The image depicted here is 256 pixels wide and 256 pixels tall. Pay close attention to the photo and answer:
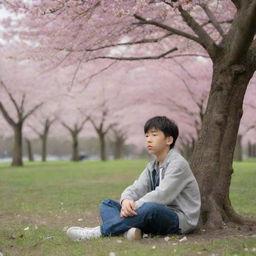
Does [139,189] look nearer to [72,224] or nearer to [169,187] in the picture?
[169,187]

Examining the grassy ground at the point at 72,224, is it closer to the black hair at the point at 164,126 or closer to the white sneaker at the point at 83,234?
the white sneaker at the point at 83,234

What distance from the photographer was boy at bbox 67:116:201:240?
4.86 meters

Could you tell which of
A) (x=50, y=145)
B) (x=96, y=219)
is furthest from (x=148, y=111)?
(x=50, y=145)

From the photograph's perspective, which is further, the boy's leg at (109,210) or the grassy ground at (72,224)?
the boy's leg at (109,210)

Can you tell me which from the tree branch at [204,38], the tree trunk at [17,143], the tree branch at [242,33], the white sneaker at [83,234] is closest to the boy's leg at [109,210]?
the white sneaker at [83,234]

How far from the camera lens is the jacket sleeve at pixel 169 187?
4.89m

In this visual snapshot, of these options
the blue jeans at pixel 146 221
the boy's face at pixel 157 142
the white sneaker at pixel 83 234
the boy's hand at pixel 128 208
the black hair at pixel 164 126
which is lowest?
the white sneaker at pixel 83 234

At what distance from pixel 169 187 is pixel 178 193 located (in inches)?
5.6

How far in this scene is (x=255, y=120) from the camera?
26938mm

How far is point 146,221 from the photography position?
4.85m

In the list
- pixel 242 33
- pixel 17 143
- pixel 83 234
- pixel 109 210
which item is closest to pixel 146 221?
pixel 109 210

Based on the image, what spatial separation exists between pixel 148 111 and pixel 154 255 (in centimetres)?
2493

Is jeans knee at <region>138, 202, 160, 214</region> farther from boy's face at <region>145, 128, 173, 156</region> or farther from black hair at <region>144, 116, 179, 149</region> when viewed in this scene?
black hair at <region>144, 116, 179, 149</region>

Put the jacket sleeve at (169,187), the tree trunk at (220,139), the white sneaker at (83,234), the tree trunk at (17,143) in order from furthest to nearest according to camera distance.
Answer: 1. the tree trunk at (17,143)
2. the tree trunk at (220,139)
3. the white sneaker at (83,234)
4. the jacket sleeve at (169,187)
